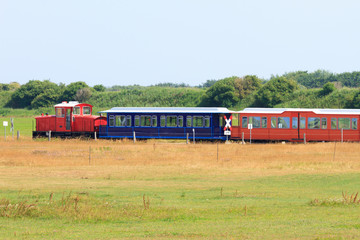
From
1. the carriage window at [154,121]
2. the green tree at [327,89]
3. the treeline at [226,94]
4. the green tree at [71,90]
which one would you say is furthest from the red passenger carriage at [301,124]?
the green tree at [71,90]

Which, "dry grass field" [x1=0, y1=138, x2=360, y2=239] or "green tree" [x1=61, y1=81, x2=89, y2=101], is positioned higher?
"green tree" [x1=61, y1=81, x2=89, y2=101]

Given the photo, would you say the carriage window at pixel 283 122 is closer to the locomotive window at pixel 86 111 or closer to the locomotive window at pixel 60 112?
the locomotive window at pixel 86 111

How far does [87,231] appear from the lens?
43.3ft

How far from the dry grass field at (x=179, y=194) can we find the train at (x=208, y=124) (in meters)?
9.30

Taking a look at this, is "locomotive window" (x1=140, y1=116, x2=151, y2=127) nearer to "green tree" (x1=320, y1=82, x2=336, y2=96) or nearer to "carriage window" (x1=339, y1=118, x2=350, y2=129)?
"carriage window" (x1=339, y1=118, x2=350, y2=129)

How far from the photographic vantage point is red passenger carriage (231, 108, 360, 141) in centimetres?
4891

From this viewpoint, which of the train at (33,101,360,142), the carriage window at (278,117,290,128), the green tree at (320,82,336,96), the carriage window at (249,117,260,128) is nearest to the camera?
the train at (33,101,360,142)

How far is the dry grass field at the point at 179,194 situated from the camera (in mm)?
13394

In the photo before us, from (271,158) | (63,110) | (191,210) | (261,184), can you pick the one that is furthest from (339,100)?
(191,210)

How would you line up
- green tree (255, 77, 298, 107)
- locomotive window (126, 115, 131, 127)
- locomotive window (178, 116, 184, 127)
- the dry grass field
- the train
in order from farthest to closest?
1. green tree (255, 77, 298, 107)
2. locomotive window (126, 115, 131, 127)
3. locomotive window (178, 116, 184, 127)
4. the train
5. the dry grass field

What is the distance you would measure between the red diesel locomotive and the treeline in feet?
146

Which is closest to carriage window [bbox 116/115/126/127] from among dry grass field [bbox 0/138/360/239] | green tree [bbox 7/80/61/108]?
dry grass field [bbox 0/138/360/239]

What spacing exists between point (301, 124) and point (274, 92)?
46.9 m

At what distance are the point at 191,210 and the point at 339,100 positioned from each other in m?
76.1
